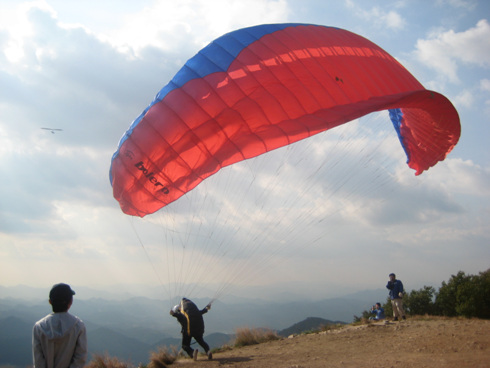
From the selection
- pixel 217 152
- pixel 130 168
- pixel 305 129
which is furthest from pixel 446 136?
pixel 130 168

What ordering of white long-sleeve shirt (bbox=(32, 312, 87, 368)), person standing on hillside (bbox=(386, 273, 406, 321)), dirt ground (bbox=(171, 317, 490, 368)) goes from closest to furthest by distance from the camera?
white long-sleeve shirt (bbox=(32, 312, 87, 368))
dirt ground (bbox=(171, 317, 490, 368))
person standing on hillside (bbox=(386, 273, 406, 321))

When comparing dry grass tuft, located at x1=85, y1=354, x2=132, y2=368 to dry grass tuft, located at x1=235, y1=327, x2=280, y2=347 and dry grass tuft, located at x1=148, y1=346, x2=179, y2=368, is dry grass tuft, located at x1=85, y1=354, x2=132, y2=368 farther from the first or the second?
dry grass tuft, located at x1=235, y1=327, x2=280, y2=347

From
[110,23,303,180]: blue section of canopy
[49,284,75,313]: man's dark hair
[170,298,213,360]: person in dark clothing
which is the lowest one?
[170,298,213,360]: person in dark clothing

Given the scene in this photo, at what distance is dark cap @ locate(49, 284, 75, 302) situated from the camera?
9.68 ft

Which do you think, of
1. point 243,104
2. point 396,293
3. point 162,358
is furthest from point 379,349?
point 243,104

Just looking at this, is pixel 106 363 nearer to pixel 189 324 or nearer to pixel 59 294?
pixel 189 324

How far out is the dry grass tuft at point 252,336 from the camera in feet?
36.2

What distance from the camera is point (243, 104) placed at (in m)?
6.98

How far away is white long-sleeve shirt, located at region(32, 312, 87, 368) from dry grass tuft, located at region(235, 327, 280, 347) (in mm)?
8786

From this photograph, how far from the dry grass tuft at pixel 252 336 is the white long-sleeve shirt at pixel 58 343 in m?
8.79

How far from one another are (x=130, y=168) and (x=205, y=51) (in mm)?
2894

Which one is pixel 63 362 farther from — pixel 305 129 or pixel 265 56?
pixel 265 56

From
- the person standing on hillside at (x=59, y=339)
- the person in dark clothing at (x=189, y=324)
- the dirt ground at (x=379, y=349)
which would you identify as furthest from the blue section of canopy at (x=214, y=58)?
the dirt ground at (x=379, y=349)

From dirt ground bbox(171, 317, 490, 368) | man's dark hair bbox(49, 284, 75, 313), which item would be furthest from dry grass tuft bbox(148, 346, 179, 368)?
man's dark hair bbox(49, 284, 75, 313)
